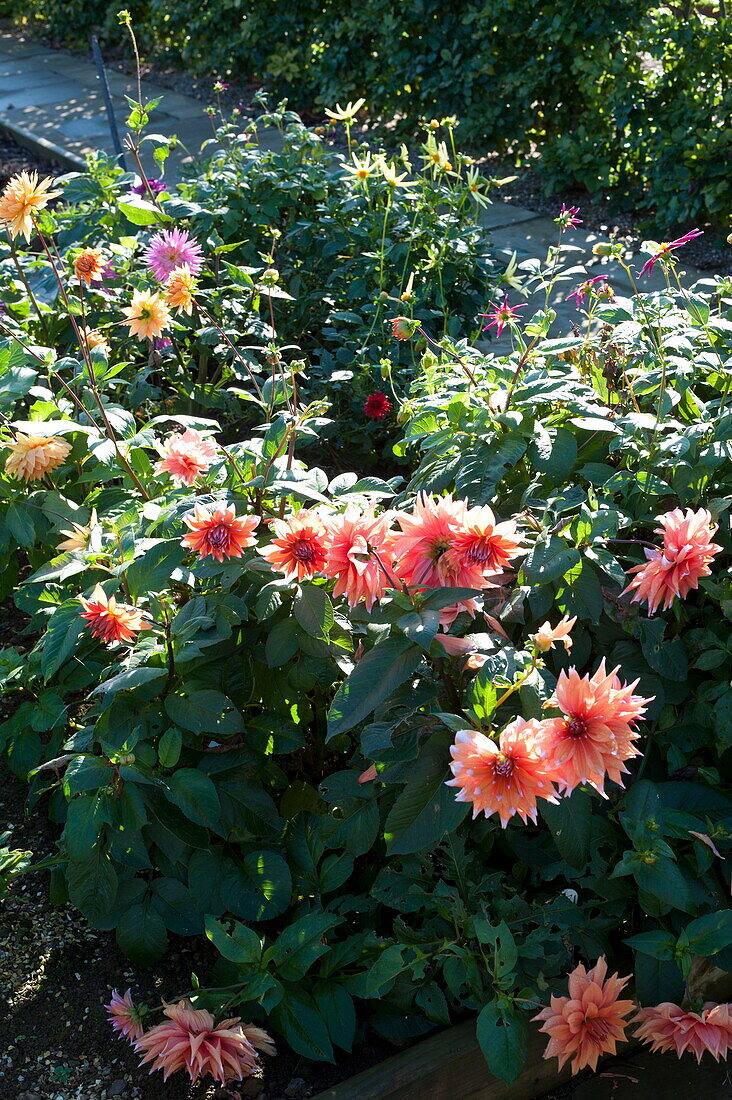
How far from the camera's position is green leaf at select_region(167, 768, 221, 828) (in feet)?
5.76

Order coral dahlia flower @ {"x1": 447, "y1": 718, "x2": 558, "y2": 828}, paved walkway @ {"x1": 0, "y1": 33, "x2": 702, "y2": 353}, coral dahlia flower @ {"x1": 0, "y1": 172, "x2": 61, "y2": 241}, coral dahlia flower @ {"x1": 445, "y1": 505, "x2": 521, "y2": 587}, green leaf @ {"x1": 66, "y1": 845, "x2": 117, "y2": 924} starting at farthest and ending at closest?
paved walkway @ {"x1": 0, "y1": 33, "x2": 702, "y2": 353} < coral dahlia flower @ {"x1": 0, "y1": 172, "x2": 61, "y2": 241} < green leaf @ {"x1": 66, "y1": 845, "x2": 117, "y2": 924} < coral dahlia flower @ {"x1": 445, "y1": 505, "x2": 521, "y2": 587} < coral dahlia flower @ {"x1": 447, "y1": 718, "x2": 558, "y2": 828}

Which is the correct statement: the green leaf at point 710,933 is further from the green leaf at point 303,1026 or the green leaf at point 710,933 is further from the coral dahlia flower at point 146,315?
the coral dahlia flower at point 146,315

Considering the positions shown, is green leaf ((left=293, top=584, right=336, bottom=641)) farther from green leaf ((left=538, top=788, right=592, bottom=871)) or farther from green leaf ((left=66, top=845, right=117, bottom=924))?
green leaf ((left=66, top=845, right=117, bottom=924))

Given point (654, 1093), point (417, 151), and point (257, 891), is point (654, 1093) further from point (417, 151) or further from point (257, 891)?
point (417, 151)

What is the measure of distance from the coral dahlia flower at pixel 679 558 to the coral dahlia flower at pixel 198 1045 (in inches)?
37.1

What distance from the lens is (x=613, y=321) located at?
88.4 inches

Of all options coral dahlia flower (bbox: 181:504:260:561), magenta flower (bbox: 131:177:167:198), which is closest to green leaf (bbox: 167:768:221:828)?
coral dahlia flower (bbox: 181:504:260:561)

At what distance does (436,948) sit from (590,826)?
1.19 feet

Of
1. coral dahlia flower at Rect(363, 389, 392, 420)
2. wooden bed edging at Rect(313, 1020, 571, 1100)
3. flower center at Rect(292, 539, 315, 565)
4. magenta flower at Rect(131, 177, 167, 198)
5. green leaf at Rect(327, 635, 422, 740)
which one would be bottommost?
wooden bed edging at Rect(313, 1020, 571, 1100)

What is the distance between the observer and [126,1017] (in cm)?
171

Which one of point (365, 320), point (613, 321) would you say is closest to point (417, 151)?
point (365, 320)

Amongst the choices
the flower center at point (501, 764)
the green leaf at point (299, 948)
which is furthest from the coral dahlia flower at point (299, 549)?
the green leaf at point (299, 948)

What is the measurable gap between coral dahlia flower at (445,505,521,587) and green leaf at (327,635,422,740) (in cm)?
17

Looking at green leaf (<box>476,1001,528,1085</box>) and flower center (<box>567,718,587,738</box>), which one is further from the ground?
flower center (<box>567,718,587,738</box>)
